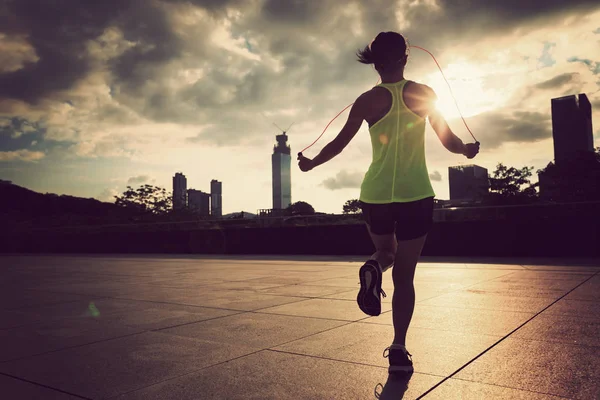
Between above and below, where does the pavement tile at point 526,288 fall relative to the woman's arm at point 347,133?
below

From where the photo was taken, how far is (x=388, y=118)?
2.59 metres

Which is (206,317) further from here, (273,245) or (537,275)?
(273,245)

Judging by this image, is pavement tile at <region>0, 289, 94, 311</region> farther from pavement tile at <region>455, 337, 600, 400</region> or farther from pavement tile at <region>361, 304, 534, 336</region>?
pavement tile at <region>455, 337, 600, 400</region>

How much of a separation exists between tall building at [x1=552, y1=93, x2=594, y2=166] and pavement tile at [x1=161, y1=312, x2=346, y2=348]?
499ft

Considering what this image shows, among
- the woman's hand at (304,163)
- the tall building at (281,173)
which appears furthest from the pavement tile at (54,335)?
the tall building at (281,173)

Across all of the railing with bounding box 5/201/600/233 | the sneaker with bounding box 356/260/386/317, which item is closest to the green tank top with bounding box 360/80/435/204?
the sneaker with bounding box 356/260/386/317

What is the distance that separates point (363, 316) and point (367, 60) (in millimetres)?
2462

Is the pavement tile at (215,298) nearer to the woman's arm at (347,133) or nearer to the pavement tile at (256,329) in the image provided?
the pavement tile at (256,329)

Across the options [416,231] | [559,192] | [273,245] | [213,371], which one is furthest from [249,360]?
[559,192]

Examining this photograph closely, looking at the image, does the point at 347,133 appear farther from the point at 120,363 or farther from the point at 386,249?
the point at 120,363

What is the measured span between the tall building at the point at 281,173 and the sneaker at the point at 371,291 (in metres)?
141

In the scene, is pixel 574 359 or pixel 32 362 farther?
pixel 32 362

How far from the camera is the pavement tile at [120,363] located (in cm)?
237

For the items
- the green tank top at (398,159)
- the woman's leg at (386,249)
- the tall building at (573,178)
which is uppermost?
the tall building at (573,178)
